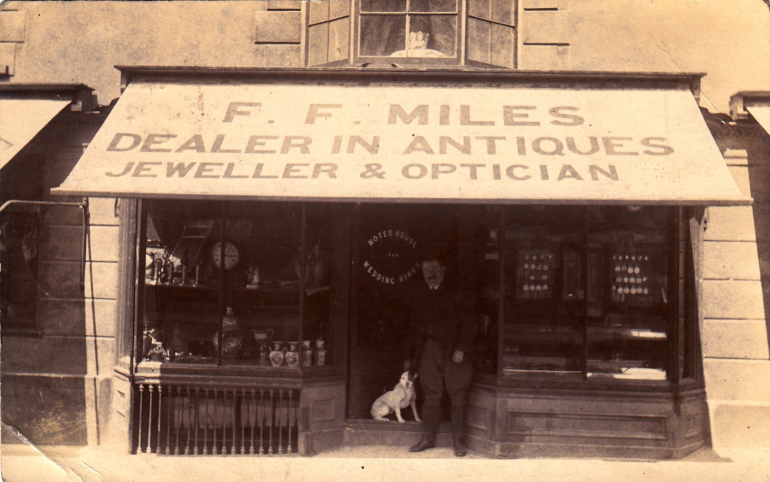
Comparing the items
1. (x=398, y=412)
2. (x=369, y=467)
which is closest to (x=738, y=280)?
(x=398, y=412)

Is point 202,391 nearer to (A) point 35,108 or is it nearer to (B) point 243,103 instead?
(B) point 243,103

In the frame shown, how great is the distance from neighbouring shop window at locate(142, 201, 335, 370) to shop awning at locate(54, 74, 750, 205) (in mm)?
1201

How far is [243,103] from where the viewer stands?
253 inches

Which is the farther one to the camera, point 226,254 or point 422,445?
point 226,254

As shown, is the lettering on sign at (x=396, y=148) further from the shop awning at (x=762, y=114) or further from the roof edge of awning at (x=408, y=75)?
the shop awning at (x=762, y=114)

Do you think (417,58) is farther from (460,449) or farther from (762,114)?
(460,449)

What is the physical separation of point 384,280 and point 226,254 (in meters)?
1.98

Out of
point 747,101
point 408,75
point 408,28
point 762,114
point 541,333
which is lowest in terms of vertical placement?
point 541,333

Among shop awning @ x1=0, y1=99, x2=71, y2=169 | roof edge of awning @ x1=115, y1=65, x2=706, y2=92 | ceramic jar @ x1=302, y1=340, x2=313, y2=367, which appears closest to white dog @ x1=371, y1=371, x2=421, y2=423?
ceramic jar @ x1=302, y1=340, x2=313, y2=367

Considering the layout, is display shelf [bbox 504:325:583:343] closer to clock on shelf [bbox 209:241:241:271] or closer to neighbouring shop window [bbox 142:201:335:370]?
neighbouring shop window [bbox 142:201:335:370]

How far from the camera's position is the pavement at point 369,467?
6.04 metres

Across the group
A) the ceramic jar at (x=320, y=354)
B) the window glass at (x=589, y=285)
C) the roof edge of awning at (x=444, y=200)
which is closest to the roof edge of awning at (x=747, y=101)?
the window glass at (x=589, y=285)

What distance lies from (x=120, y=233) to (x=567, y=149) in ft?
17.7

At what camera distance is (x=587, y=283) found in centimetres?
690
